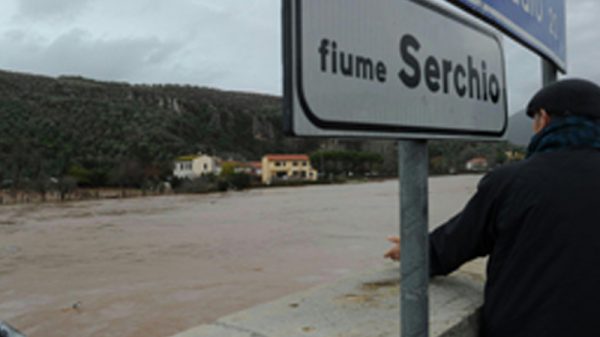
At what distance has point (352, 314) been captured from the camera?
1.48 meters

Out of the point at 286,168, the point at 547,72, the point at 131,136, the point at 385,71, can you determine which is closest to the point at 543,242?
the point at 385,71

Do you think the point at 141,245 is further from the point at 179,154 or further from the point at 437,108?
the point at 179,154

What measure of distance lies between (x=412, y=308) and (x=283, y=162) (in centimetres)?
7269

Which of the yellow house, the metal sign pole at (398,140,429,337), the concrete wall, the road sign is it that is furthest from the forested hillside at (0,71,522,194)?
the metal sign pole at (398,140,429,337)

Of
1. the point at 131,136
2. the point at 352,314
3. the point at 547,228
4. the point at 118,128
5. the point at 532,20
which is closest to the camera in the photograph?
the point at 547,228

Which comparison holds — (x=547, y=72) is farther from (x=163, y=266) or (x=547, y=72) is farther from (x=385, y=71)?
(x=163, y=266)

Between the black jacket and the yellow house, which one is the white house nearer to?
the yellow house

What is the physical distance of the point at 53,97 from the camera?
259 ft

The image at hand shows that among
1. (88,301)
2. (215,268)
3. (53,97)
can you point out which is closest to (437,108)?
(88,301)

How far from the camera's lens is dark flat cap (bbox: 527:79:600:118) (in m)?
1.26

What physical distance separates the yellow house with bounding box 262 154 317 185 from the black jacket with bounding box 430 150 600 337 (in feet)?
215

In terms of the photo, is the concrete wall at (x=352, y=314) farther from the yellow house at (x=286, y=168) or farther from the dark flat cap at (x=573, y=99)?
the yellow house at (x=286, y=168)

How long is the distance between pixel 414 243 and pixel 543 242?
48 cm

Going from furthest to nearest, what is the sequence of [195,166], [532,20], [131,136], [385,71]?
[131,136] < [195,166] < [532,20] < [385,71]
